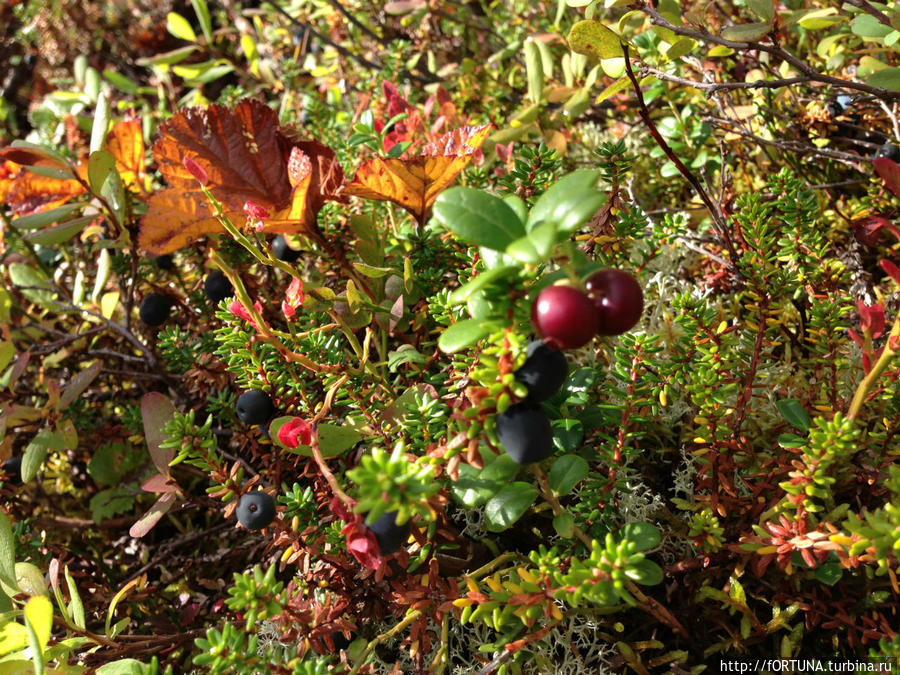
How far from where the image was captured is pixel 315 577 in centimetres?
100

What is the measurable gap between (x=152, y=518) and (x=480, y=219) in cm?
71

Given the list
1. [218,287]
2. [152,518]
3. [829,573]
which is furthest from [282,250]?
[829,573]

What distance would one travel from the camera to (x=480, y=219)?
64 centimetres

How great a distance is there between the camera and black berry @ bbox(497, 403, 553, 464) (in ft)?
2.19

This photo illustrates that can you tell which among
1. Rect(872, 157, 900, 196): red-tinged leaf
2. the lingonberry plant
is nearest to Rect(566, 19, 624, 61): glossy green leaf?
the lingonberry plant

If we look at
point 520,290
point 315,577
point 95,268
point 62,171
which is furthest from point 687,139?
point 95,268

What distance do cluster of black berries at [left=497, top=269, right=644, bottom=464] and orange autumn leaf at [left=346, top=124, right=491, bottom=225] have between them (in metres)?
0.45

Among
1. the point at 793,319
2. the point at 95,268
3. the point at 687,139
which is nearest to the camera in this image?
the point at 793,319

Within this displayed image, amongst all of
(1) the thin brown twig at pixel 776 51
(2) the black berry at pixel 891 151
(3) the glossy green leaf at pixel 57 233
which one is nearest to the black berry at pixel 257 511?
(3) the glossy green leaf at pixel 57 233

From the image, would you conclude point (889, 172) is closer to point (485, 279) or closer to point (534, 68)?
point (485, 279)

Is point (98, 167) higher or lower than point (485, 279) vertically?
lower

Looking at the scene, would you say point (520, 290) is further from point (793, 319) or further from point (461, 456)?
point (793, 319)

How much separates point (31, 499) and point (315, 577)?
80cm

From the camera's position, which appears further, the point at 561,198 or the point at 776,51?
the point at 776,51
